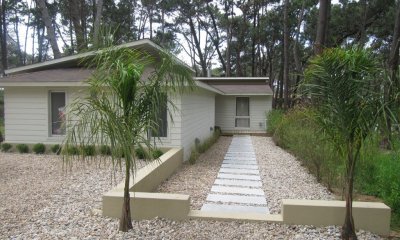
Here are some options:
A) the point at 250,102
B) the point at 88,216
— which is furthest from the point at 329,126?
the point at 250,102

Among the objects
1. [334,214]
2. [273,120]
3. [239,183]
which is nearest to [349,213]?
[334,214]

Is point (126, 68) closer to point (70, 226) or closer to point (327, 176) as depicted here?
point (70, 226)

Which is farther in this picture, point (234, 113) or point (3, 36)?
point (3, 36)

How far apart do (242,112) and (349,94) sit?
50.1 ft

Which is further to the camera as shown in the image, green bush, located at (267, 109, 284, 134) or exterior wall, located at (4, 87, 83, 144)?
green bush, located at (267, 109, 284, 134)

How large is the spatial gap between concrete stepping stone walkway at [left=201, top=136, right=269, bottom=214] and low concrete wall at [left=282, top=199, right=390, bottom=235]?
803mm

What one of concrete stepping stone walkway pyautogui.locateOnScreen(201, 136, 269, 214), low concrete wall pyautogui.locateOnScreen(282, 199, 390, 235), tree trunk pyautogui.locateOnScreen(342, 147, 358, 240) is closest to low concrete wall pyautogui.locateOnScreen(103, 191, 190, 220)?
concrete stepping stone walkway pyautogui.locateOnScreen(201, 136, 269, 214)

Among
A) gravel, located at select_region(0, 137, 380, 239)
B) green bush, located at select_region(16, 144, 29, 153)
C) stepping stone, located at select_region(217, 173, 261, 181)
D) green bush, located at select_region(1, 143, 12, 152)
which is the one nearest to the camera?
gravel, located at select_region(0, 137, 380, 239)

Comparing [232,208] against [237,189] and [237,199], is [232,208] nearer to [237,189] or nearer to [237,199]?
[237,199]

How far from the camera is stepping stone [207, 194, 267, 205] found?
226 inches

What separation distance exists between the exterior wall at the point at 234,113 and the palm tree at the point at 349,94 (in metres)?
14.7

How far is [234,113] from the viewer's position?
741 inches

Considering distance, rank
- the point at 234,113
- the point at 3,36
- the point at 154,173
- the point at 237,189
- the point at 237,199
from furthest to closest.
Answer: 1. the point at 3,36
2. the point at 234,113
3. the point at 237,189
4. the point at 154,173
5. the point at 237,199

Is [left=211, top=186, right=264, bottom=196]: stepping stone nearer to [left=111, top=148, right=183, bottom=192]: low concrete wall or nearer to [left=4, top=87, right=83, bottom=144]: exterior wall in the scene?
[left=111, top=148, right=183, bottom=192]: low concrete wall
